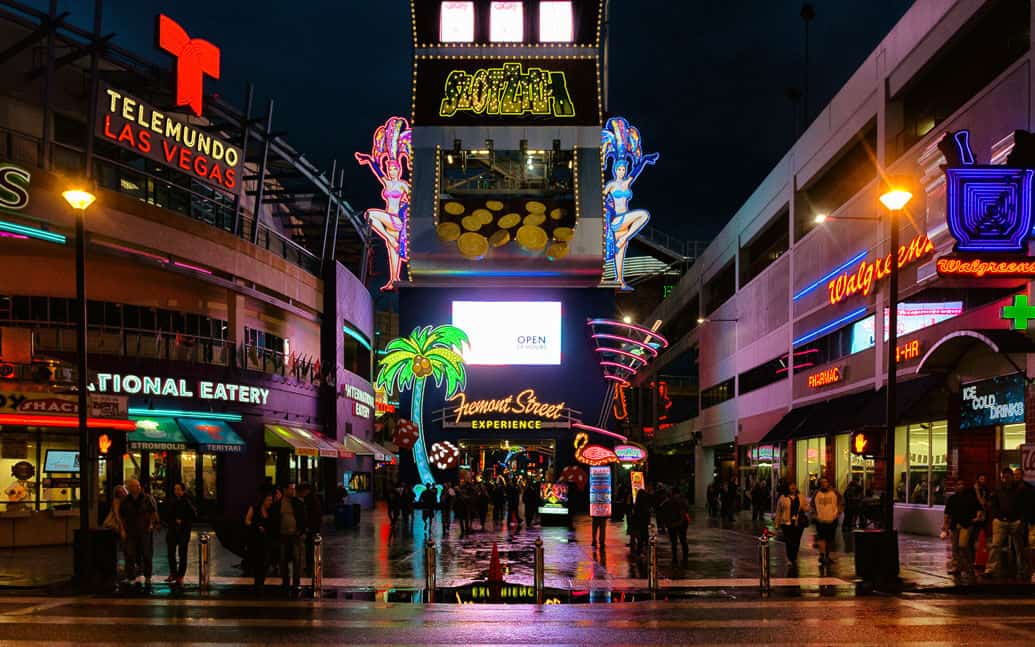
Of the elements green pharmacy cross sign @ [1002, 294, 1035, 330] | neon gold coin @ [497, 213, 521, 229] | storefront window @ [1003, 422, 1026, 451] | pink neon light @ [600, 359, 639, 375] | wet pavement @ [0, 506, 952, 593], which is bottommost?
wet pavement @ [0, 506, 952, 593]

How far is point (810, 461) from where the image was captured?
4044 centimetres

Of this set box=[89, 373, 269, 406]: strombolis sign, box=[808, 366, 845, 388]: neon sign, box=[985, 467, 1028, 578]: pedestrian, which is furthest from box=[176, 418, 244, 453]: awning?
box=[985, 467, 1028, 578]: pedestrian

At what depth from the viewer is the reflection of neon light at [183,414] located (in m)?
33.2

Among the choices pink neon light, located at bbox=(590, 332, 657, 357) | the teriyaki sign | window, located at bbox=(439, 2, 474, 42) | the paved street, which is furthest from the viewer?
window, located at bbox=(439, 2, 474, 42)

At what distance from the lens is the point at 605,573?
20469mm

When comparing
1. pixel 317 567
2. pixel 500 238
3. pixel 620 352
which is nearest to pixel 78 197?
pixel 317 567

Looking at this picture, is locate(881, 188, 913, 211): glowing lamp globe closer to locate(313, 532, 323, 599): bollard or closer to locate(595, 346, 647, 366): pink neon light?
locate(313, 532, 323, 599): bollard

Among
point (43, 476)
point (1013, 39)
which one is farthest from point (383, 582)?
point (1013, 39)

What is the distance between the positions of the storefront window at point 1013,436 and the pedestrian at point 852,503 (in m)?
7.69

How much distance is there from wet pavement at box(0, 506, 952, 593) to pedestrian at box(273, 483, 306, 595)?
785 millimetres

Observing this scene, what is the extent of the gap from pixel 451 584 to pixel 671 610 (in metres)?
4.93

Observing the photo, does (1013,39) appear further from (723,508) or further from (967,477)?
(723,508)

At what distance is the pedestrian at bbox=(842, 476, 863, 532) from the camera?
32.2 metres

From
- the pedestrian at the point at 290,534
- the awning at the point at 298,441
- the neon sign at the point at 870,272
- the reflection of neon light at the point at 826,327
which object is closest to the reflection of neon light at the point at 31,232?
the awning at the point at 298,441
